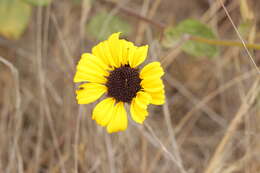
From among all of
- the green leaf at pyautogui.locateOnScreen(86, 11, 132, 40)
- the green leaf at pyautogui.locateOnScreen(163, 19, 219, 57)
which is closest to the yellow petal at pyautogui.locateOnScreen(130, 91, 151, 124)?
the green leaf at pyautogui.locateOnScreen(163, 19, 219, 57)

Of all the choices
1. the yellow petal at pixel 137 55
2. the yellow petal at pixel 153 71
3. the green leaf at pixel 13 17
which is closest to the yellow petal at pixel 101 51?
the yellow petal at pixel 137 55

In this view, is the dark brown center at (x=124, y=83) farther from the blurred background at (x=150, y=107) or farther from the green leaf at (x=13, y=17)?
the green leaf at (x=13, y=17)

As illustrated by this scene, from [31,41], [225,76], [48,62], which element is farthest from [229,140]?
[31,41]

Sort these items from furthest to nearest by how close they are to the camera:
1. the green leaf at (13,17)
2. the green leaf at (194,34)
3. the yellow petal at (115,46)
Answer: the green leaf at (13,17), the green leaf at (194,34), the yellow petal at (115,46)

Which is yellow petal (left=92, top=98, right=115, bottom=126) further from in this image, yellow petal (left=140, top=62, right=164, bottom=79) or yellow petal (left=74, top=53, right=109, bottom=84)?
yellow petal (left=140, top=62, right=164, bottom=79)

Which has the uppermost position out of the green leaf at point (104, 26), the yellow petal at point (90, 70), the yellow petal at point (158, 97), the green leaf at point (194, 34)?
the green leaf at point (104, 26)

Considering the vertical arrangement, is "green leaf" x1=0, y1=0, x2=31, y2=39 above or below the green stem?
above

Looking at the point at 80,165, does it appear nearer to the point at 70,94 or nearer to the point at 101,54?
the point at 70,94
